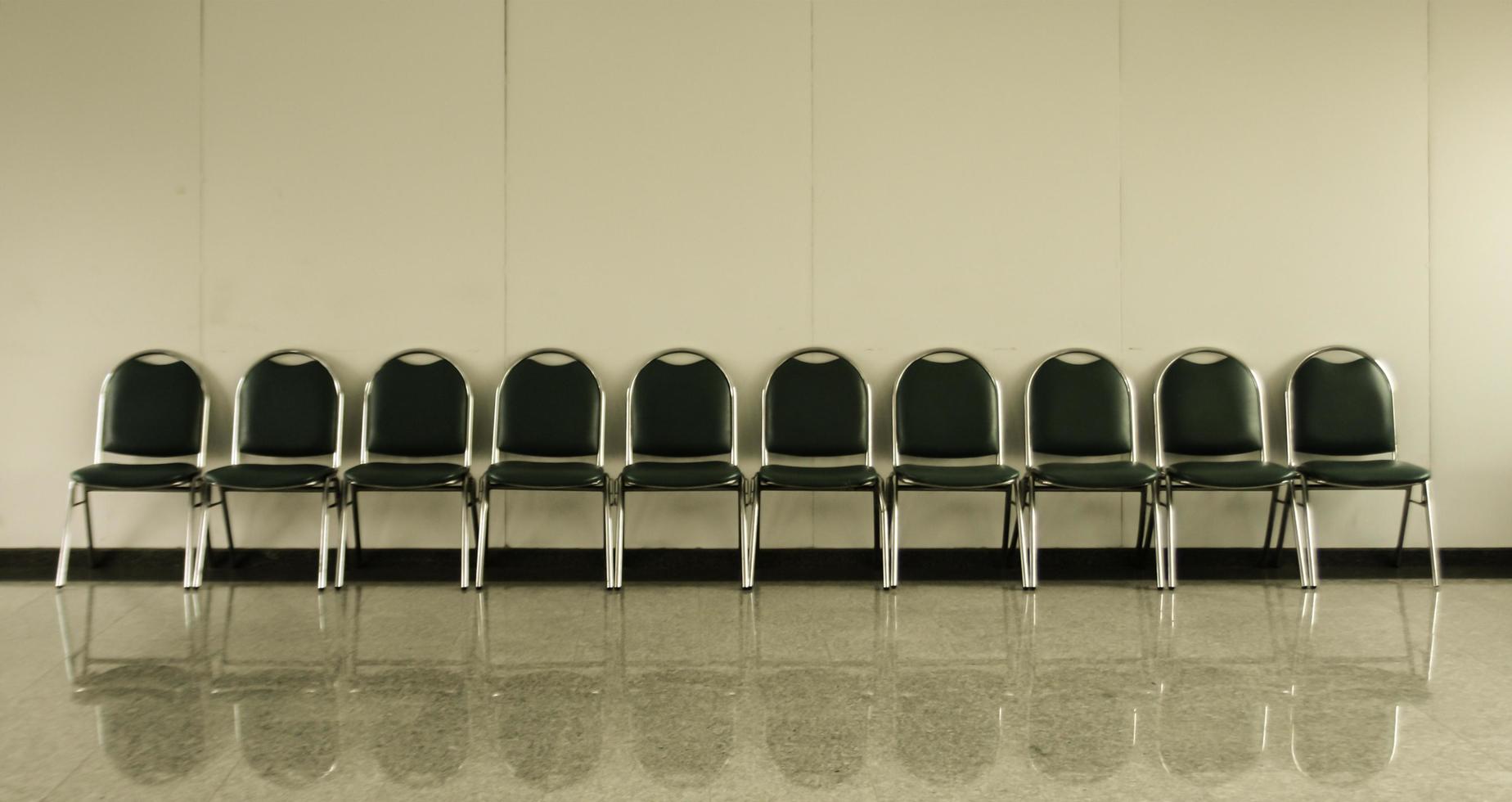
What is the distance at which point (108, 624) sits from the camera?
423 cm

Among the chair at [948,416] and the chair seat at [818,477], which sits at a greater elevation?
the chair at [948,416]

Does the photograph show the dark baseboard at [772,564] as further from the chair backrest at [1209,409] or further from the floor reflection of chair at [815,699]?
the floor reflection of chair at [815,699]

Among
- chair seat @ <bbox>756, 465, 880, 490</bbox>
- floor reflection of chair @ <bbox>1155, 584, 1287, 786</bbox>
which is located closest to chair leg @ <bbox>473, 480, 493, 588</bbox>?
chair seat @ <bbox>756, 465, 880, 490</bbox>

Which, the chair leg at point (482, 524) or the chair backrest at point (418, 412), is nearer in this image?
the chair leg at point (482, 524)

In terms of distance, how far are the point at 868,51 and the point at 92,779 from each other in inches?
162

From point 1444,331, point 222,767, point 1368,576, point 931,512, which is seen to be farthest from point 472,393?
point 1444,331

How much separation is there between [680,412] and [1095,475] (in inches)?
71.2

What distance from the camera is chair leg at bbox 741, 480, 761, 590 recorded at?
15.8 feet

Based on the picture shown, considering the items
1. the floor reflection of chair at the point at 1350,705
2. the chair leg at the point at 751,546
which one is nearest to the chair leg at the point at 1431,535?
the floor reflection of chair at the point at 1350,705

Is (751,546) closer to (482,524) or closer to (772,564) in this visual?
(772,564)

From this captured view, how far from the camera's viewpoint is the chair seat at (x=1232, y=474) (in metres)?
4.70

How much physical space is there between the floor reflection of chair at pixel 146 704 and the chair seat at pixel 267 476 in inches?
26.1

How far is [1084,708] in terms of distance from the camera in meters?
3.28

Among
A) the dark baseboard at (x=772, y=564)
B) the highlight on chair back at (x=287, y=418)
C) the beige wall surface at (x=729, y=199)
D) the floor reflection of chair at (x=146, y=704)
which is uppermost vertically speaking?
the beige wall surface at (x=729, y=199)
